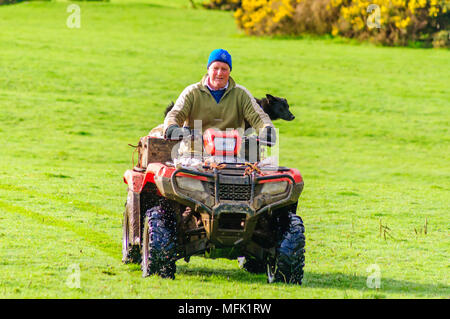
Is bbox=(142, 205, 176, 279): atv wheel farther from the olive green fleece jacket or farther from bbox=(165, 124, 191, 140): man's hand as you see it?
the olive green fleece jacket

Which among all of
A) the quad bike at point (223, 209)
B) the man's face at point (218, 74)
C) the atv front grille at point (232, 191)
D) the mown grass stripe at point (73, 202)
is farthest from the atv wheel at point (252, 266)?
the mown grass stripe at point (73, 202)

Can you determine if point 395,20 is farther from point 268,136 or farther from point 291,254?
point 291,254

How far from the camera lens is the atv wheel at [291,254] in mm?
8312

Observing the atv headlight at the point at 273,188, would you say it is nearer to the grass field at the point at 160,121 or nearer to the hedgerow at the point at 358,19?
the grass field at the point at 160,121

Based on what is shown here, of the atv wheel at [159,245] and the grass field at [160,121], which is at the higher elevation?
the atv wheel at [159,245]

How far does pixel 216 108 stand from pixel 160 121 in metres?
23.0

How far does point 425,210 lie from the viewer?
16.4 m

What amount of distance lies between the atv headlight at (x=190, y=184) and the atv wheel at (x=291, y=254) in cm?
99

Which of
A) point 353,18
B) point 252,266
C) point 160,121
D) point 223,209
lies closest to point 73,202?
point 252,266

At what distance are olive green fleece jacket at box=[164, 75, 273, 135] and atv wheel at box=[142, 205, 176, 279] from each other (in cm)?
108

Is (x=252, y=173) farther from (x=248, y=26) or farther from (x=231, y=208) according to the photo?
→ (x=248, y=26)

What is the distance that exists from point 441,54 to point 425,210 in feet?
106

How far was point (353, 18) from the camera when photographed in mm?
51688

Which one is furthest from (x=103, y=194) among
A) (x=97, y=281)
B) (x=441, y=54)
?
(x=441, y=54)
